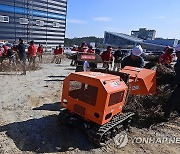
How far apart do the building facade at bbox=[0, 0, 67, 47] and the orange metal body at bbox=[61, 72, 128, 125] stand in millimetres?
53277

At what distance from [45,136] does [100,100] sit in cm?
151

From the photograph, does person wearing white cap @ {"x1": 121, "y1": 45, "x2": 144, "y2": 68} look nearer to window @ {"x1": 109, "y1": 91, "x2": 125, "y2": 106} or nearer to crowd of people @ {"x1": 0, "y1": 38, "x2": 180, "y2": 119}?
crowd of people @ {"x1": 0, "y1": 38, "x2": 180, "y2": 119}

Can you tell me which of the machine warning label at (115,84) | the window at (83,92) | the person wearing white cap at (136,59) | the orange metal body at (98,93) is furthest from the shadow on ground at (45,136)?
the person wearing white cap at (136,59)

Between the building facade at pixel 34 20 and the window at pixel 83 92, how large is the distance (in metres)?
53.2

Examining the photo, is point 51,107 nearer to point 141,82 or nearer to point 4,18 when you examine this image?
point 141,82

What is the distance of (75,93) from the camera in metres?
5.37

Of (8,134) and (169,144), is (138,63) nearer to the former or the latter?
(169,144)

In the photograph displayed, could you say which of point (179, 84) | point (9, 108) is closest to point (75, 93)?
point (9, 108)

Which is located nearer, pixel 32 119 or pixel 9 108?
pixel 32 119

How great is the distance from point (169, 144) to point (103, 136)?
5.40 ft

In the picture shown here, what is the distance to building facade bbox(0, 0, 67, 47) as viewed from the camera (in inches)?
2190

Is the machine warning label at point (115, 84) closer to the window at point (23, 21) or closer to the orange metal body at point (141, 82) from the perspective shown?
the orange metal body at point (141, 82)

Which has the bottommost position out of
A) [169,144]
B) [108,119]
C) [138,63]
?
[169,144]

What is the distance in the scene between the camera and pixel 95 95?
4863 millimetres
